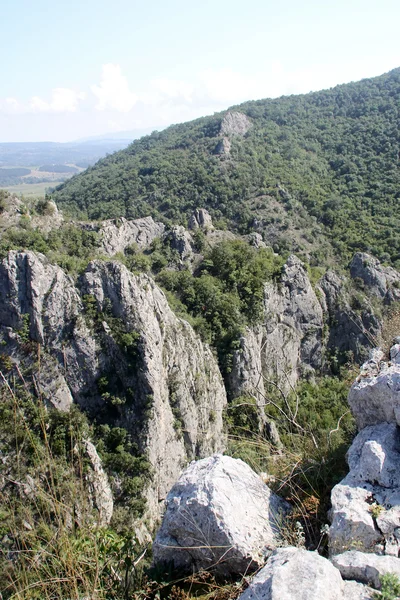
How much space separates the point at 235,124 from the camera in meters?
82.1

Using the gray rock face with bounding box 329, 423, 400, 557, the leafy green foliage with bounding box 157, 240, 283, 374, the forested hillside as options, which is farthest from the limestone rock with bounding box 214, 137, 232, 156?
the gray rock face with bounding box 329, 423, 400, 557

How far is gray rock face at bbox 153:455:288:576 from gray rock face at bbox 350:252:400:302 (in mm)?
37478

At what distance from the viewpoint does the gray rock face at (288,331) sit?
3130 centimetres

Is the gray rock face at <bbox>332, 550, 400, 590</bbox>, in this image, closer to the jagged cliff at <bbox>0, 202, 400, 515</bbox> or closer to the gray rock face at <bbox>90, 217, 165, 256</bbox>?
the jagged cliff at <bbox>0, 202, 400, 515</bbox>

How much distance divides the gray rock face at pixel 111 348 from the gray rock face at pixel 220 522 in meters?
15.3

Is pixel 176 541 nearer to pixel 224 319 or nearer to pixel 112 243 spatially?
pixel 224 319

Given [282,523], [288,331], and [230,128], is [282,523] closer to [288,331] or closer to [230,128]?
[288,331]

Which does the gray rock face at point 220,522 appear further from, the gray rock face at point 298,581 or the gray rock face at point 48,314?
the gray rock face at point 48,314

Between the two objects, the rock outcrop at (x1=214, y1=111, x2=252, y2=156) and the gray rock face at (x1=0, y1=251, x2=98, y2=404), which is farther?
the rock outcrop at (x1=214, y1=111, x2=252, y2=156)

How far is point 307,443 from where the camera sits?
586 centimetres

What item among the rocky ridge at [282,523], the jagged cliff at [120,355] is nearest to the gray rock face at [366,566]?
the rocky ridge at [282,523]

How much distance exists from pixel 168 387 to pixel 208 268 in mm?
14677

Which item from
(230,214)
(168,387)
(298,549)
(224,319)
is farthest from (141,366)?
(230,214)

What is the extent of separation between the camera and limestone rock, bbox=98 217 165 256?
32.1 metres
